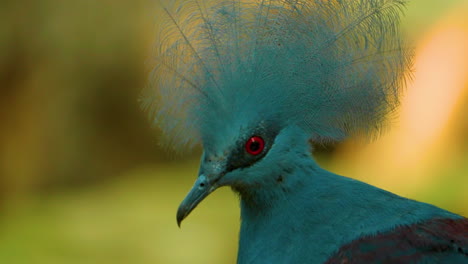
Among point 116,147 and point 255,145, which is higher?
point 255,145

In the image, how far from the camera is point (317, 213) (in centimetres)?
184

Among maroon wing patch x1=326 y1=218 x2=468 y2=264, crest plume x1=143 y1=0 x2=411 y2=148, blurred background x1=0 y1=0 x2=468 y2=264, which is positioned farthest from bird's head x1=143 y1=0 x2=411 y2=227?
blurred background x1=0 y1=0 x2=468 y2=264

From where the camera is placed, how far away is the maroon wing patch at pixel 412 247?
1.67 metres

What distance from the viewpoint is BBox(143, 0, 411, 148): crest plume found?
1879 millimetres

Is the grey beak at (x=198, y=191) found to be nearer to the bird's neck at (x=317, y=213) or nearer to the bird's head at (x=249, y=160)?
the bird's head at (x=249, y=160)

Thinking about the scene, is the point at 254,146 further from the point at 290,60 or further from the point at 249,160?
the point at 290,60

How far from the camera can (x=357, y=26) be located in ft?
6.19

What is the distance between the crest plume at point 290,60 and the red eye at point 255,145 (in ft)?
0.22

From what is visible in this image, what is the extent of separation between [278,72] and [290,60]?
0.05m

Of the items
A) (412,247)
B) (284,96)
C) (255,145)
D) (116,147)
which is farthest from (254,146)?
(116,147)

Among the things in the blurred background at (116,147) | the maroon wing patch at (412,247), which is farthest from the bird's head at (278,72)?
the blurred background at (116,147)

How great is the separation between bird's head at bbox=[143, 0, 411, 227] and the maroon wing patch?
324mm

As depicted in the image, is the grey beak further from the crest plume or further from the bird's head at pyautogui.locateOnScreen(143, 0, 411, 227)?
the crest plume

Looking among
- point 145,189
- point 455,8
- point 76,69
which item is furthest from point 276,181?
point 76,69
